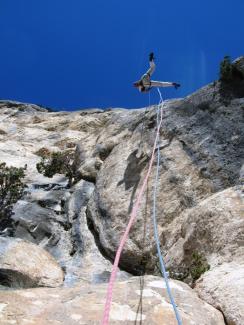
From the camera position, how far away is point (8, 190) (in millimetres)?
14727

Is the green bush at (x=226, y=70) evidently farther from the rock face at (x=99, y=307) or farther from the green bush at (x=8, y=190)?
the rock face at (x=99, y=307)

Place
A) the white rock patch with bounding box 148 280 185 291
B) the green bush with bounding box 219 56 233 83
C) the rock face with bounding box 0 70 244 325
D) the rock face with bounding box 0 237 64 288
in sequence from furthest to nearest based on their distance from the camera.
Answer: the green bush with bounding box 219 56 233 83
the rock face with bounding box 0 237 64 288
the rock face with bounding box 0 70 244 325
the white rock patch with bounding box 148 280 185 291

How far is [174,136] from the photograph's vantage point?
42.7ft

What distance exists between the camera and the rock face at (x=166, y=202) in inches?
317

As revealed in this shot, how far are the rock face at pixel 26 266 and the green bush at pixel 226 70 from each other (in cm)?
776

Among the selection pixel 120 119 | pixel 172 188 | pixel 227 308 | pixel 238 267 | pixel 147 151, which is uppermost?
pixel 120 119

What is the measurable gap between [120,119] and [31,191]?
188 inches

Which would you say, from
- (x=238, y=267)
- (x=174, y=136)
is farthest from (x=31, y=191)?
(x=238, y=267)

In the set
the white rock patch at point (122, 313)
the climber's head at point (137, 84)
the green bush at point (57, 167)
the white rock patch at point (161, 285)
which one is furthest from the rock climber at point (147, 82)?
the white rock patch at point (122, 313)

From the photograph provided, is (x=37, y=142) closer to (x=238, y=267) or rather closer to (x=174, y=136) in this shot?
(x=174, y=136)

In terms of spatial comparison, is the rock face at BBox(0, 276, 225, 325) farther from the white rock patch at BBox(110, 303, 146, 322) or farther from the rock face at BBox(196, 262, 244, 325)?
the rock face at BBox(196, 262, 244, 325)

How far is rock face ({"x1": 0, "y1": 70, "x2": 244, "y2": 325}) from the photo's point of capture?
8.05 m

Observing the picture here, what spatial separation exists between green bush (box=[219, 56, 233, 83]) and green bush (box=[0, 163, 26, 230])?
7941mm

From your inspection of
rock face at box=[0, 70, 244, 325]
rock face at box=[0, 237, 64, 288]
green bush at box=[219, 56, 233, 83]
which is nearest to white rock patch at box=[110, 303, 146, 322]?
rock face at box=[0, 70, 244, 325]
